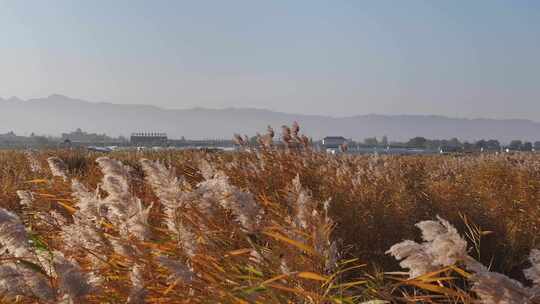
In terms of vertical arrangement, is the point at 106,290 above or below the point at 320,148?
below

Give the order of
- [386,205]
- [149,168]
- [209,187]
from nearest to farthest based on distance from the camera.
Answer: [209,187] → [149,168] → [386,205]

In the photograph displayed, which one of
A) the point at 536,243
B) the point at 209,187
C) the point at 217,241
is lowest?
the point at 536,243

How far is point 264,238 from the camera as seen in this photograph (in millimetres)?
3379

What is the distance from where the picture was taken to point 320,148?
276 inches

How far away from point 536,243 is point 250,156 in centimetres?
296

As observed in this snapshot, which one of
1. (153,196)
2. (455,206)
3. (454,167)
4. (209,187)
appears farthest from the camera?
(454,167)

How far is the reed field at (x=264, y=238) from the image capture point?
1557 millimetres

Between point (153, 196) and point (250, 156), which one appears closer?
point (153, 196)

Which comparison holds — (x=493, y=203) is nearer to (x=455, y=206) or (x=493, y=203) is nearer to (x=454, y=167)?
(x=455, y=206)

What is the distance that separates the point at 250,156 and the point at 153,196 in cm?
197

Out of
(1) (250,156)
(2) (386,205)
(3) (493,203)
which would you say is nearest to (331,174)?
(2) (386,205)

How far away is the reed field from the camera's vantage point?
5.11 ft

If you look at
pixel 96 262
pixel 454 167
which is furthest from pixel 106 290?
pixel 454 167

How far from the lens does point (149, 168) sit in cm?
262
